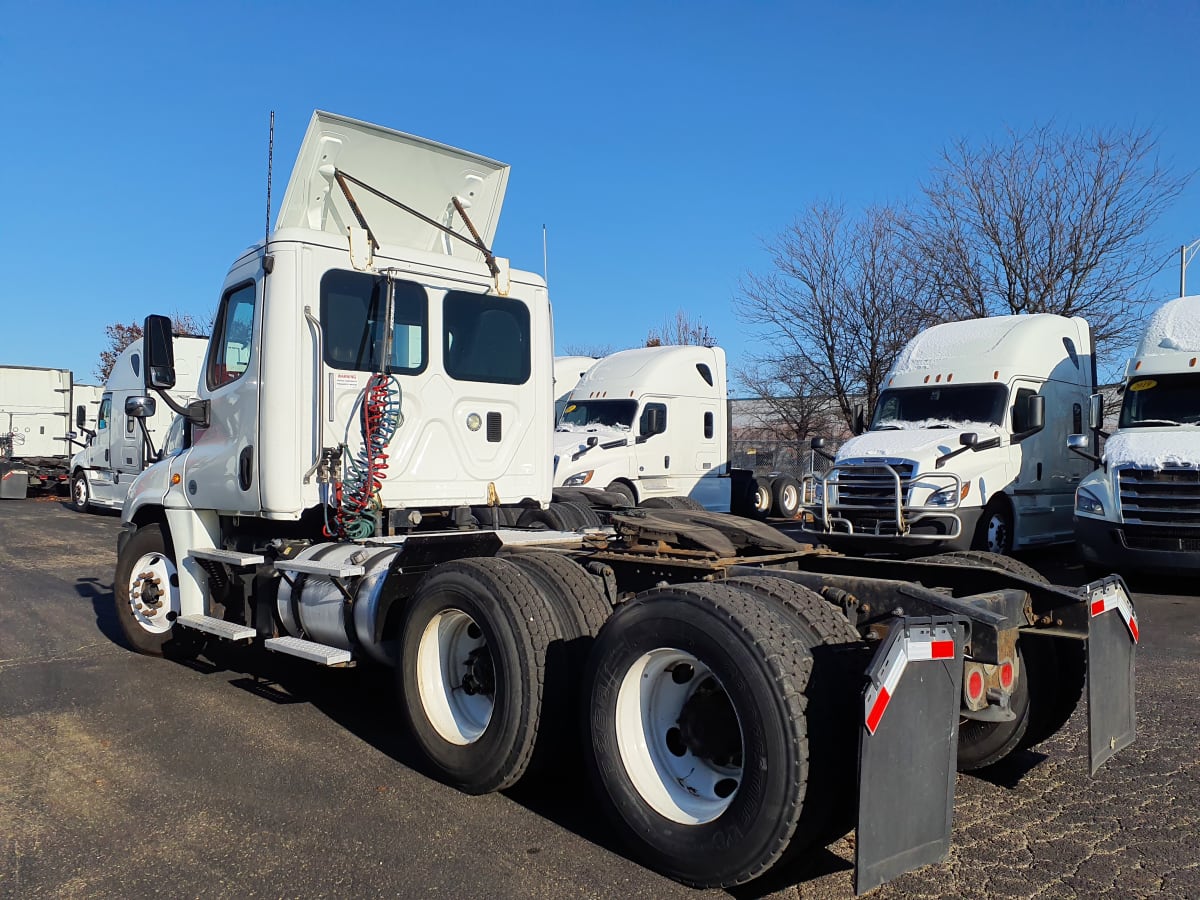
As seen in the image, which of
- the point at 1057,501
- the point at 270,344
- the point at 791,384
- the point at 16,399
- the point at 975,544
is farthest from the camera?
the point at 16,399

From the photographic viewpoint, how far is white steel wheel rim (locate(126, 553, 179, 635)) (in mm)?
7324

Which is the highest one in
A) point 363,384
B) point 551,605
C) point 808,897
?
point 363,384

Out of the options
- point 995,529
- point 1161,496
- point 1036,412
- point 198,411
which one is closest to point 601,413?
point 995,529

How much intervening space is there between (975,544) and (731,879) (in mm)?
9885

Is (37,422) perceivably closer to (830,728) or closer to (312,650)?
(312,650)

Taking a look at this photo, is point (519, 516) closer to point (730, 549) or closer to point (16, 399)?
point (730, 549)

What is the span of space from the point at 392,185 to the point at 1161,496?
28.8ft

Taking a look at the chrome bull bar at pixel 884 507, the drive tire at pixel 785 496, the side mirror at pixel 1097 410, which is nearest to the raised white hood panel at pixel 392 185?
the chrome bull bar at pixel 884 507

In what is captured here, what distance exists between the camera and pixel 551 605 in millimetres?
4441

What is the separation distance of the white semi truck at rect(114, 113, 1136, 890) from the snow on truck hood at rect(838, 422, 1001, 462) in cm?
609

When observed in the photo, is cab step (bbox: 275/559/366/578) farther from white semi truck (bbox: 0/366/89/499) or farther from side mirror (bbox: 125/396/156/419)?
white semi truck (bbox: 0/366/89/499)

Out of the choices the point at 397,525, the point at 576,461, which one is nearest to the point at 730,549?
the point at 397,525

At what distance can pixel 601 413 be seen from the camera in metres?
16.6

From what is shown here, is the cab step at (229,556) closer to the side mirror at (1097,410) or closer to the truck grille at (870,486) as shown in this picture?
the truck grille at (870,486)
